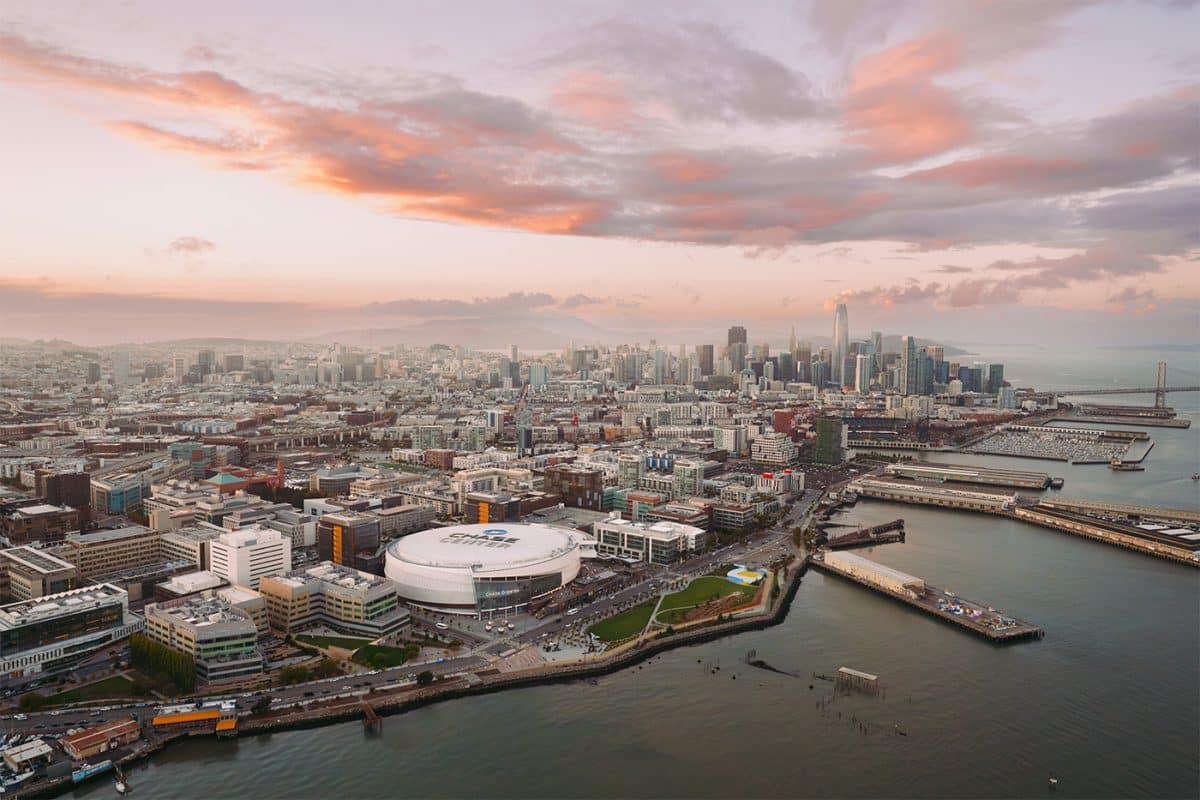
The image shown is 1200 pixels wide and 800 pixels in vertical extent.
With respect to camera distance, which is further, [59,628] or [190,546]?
[190,546]

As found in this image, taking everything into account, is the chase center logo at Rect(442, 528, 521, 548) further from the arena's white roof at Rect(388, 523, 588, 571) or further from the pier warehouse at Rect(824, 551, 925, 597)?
the pier warehouse at Rect(824, 551, 925, 597)

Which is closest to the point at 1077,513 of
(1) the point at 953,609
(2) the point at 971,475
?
(2) the point at 971,475

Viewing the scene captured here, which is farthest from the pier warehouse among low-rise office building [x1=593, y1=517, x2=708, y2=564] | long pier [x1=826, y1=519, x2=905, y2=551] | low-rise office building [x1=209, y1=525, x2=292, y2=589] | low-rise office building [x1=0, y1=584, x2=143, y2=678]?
low-rise office building [x1=0, y1=584, x2=143, y2=678]

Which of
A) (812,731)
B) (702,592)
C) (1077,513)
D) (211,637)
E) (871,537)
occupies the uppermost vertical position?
(1077,513)

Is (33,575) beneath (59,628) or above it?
above

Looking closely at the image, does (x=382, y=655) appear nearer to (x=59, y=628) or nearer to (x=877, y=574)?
(x=59, y=628)

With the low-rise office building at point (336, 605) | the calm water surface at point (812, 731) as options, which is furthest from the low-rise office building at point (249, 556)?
the calm water surface at point (812, 731)
